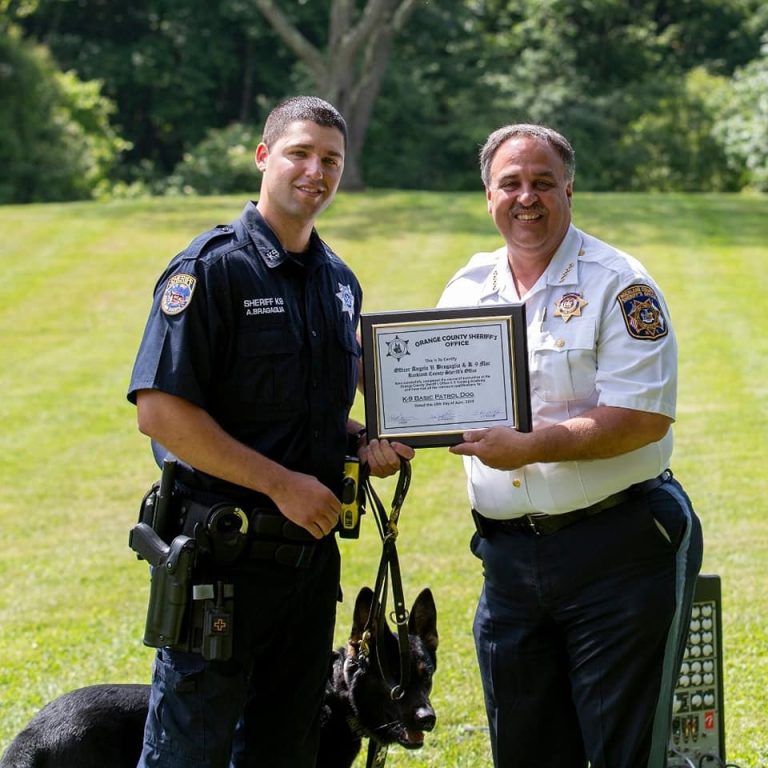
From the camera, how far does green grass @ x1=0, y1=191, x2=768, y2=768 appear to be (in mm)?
5828

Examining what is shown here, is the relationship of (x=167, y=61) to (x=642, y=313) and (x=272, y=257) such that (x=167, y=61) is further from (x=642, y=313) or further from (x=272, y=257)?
(x=642, y=313)

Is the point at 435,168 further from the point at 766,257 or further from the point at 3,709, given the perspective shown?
the point at 3,709

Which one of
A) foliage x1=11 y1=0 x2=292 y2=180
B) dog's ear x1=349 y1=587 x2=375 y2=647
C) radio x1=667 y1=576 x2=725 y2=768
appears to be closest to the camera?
dog's ear x1=349 y1=587 x2=375 y2=647

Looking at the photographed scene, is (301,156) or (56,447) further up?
(301,156)

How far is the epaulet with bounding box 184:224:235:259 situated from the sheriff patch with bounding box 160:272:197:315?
0.07m

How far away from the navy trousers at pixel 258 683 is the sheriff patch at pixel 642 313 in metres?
1.06

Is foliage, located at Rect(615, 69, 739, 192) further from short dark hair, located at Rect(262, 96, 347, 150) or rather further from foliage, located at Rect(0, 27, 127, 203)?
short dark hair, located at Rect(262, 96, 347, 150)

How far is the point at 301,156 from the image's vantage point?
332 centimetres

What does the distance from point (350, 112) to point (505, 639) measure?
2079cm

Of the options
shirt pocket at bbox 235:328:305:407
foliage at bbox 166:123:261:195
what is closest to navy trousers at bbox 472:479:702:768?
shirt pocket at bbox 235:328:305:407

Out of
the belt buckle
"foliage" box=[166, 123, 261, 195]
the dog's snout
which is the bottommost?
the dog's snout

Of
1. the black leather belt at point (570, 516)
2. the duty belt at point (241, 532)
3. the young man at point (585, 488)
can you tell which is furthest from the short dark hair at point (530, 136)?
the duty belt at point (241, 532)

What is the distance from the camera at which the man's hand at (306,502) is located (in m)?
3.15

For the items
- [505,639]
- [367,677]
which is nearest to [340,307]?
[505,639]
